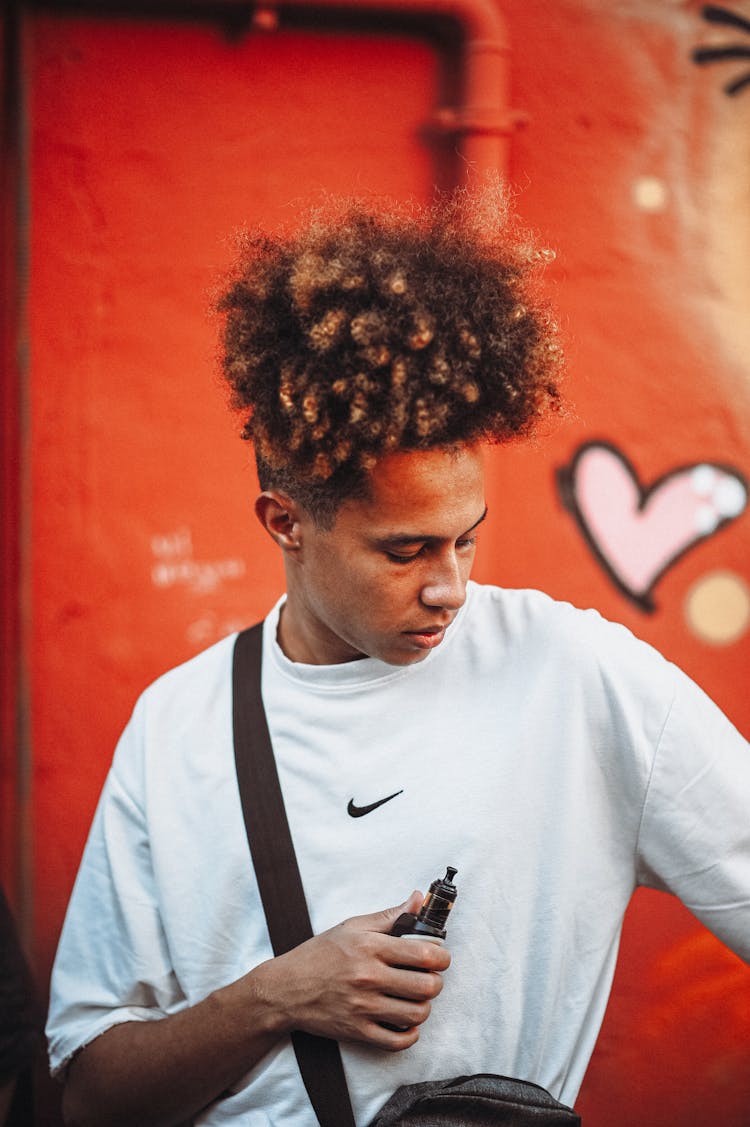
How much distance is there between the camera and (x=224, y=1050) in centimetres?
183

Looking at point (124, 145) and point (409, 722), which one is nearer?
point (409, 722)

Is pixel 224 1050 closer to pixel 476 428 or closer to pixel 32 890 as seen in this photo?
pixel 476 428

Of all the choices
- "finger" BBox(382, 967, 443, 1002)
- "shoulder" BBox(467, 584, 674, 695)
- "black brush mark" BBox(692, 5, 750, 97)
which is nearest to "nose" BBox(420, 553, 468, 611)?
"shoulder" BBox(467, 584, 674, 695)

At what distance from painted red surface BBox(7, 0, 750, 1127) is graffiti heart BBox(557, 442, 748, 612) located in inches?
1.6

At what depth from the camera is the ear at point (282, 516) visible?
1.92 metres

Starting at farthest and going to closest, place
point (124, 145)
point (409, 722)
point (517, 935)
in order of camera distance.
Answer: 1. point (124, 145)
2. point (409, 722)
3. point (517, 935)

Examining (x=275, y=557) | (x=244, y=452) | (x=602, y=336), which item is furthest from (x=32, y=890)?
(x=602, y=336)

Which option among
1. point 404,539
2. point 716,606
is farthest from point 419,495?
point 716,606

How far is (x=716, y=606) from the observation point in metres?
3.19

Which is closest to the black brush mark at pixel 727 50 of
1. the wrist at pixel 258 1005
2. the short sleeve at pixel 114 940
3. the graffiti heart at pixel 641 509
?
the graffiti heart at pixel 641 509

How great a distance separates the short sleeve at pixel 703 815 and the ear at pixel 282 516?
716 millimetres

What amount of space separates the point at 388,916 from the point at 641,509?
179 cm

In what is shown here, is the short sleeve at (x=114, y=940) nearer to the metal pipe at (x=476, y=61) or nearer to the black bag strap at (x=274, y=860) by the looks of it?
the black bag strap at (x=274, y=860)

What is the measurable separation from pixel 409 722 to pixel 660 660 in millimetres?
452
